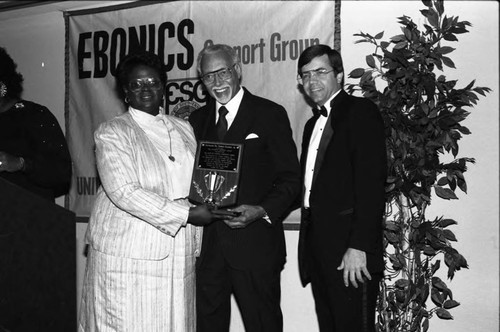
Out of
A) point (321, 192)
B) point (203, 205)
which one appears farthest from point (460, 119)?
point (203, 205)

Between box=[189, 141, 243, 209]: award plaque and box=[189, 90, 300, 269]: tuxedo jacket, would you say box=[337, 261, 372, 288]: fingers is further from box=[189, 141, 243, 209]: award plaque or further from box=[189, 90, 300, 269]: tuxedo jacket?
box=[189, 141, 243, 209]: award plaque

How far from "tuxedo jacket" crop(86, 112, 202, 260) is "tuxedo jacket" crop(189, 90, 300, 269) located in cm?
30

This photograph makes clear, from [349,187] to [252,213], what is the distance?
1.56 feet

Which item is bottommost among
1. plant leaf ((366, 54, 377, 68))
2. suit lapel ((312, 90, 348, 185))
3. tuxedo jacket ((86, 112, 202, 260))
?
tuxedo jacket ((86, 112, 202, 260))

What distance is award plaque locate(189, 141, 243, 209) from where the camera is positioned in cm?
278

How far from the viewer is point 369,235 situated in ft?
Answer: 8.88

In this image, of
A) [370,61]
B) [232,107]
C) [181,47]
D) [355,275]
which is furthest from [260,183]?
[181,47]

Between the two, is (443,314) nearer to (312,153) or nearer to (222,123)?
(312,153)

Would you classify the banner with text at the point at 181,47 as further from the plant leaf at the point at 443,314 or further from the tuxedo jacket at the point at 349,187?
the plant leaf at the point at 443,314

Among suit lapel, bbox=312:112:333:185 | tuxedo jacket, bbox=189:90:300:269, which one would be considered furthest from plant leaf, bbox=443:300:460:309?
suit lapel, bbox=312:112:333:185

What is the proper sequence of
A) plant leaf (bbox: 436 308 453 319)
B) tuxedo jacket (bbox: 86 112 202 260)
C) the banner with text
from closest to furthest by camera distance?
tuxedo jacket (bbox: 86 112 202 260) < plant leaf (bbox: 436 308 453 319) < the banner with text

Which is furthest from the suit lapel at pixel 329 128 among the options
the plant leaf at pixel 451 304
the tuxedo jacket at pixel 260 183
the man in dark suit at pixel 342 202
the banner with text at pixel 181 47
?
the plant leaf at pixel 451 304

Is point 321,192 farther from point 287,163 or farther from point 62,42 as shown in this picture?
point 62,42

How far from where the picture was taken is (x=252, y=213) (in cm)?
284
